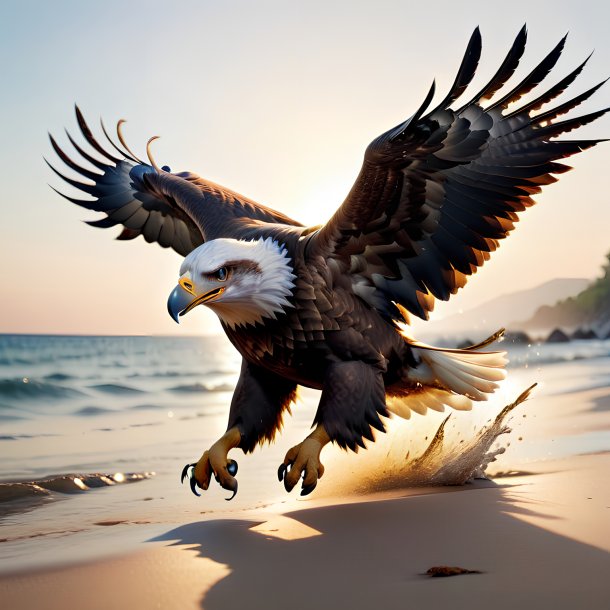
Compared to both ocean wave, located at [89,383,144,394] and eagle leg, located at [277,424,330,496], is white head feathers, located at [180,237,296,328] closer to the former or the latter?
eagle leg, located at [277,424,330,496]

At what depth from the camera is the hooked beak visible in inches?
139

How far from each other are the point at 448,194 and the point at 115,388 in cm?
1158

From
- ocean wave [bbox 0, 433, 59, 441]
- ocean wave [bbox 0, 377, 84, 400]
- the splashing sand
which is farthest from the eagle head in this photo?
ocean wave [bbox 0, 377, 84, 400]

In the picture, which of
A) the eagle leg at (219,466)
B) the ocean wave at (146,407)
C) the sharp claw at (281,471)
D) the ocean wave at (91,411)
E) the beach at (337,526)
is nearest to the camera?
the beach at (337,526)

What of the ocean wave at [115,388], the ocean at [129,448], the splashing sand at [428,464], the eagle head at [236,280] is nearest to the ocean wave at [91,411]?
the ocean at [129,448]

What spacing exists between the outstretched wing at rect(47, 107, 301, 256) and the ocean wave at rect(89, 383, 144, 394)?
8816 millimetres

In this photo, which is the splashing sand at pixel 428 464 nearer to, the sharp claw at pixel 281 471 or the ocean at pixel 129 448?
the ocean at pixel 129 448

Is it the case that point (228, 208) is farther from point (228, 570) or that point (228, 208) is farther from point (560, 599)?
point (560, 599)

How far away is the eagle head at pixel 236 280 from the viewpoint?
3.59 meters

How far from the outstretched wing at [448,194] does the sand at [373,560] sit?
41.1 inches

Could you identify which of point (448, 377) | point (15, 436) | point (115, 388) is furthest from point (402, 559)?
point (115, 388)

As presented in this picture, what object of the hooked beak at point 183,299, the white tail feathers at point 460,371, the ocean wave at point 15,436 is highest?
the hooked beak at point 183,299

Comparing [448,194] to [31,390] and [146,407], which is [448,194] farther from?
[31,390]

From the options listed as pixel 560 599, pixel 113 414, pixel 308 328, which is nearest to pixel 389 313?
pixel 308 328
